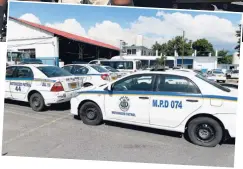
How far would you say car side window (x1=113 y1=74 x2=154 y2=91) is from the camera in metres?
3.44

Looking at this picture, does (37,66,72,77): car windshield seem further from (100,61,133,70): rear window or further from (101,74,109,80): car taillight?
(100,61,133,70): rear window

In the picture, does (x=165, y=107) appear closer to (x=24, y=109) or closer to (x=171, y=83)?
(x=171, y=83)

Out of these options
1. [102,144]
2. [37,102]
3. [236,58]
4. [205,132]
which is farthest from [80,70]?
[236,58]

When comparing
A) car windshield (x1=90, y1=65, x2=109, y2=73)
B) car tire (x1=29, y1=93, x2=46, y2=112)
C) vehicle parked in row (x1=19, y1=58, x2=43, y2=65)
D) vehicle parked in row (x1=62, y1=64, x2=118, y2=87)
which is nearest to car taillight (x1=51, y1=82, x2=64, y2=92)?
car tire (x1=29, y1=93, x2=46, y2=112)

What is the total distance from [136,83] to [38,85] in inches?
89.6

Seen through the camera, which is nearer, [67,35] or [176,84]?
[176,84]

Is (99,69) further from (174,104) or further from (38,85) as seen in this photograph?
(174,104)

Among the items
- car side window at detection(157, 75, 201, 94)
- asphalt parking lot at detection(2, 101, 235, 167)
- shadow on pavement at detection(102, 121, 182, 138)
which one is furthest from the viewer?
shadow on pavement at detection(102, 121, 182, 138)

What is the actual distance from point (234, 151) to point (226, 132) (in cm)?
30

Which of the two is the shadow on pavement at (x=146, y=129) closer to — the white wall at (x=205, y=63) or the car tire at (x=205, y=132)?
the car tire at (x=205, y=132)

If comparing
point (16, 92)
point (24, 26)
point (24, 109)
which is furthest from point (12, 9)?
point (24, 109)

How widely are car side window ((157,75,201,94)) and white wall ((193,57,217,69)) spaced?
1501 millimetres

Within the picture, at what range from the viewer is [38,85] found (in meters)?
4.46

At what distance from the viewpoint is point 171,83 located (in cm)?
331
